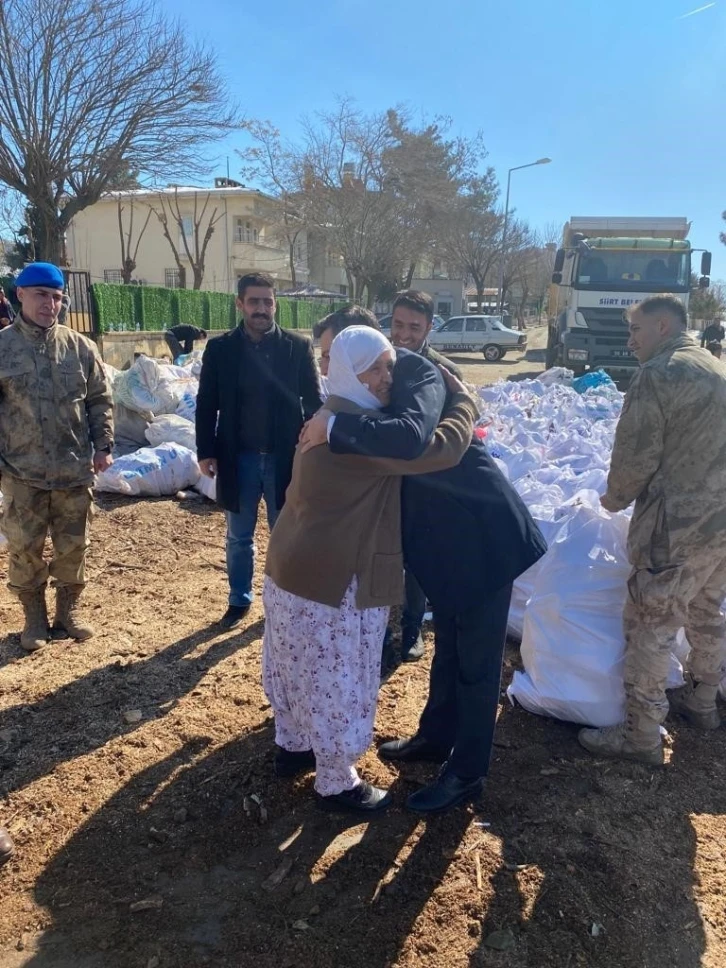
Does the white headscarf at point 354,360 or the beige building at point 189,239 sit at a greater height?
the beige building at point 189,239

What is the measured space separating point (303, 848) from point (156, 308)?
52.1 feet

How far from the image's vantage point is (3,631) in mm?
3775

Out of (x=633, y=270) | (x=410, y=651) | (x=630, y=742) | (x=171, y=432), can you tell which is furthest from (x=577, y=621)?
(x=633, y=270)

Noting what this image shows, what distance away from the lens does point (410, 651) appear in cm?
360

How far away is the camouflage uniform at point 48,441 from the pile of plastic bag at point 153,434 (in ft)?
7.56

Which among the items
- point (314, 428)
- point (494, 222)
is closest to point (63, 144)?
point (314, 428)

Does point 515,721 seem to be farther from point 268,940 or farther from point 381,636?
point 268,940

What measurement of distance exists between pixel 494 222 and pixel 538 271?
13.9 meters

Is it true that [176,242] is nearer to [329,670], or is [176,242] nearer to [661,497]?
[661,497]

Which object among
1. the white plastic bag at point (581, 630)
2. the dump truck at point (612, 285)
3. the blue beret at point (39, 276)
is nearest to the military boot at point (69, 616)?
the blue beret at point (39, 276)

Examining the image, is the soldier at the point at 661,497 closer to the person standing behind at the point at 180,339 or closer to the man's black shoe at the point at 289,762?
the man's black shoe at the point at 289,762

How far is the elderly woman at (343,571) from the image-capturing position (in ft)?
6.82

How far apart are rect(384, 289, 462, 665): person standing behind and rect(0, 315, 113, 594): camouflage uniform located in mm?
1511

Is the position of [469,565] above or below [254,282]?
below
